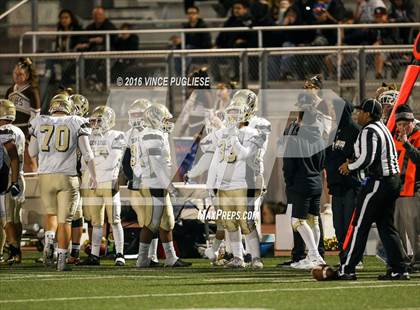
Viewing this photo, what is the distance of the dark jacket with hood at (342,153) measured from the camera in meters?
16.3

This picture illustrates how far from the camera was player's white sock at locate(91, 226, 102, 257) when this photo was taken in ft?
57.7

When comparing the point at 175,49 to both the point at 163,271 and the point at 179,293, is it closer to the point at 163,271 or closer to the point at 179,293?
the point at 163,271

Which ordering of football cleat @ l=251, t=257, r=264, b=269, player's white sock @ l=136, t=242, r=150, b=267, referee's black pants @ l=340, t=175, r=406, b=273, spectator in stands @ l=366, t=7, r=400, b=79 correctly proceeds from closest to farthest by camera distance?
referee's black pants @ l=340, t=175, r=406, b=273 < football cleat @ l=251, t=257, r=264, b=269 < player's white sock @ l=136, t=242, r=150, b=267 < spectator in stands @ l=366, t=7, r=400, b=79

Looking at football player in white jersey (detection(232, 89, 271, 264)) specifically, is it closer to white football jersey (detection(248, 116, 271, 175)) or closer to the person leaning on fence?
white football jersey (detection(248, 116, 271, 175))

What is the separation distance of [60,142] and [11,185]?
87 centimetres

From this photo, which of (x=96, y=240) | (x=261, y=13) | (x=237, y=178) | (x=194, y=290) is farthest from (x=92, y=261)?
(x=261, y=13)

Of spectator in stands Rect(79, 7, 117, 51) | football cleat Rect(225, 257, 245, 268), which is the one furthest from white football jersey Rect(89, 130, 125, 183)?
spectator in stands Rect(79, 7, 117, 51)

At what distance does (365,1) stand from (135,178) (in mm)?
7421

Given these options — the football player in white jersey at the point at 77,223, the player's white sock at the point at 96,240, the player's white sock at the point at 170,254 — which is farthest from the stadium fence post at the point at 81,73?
the player's white sock at the point at 170,254

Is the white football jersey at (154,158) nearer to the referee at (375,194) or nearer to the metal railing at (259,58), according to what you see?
the referee at (375,194)

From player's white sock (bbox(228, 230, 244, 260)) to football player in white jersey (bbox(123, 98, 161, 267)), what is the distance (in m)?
0.91

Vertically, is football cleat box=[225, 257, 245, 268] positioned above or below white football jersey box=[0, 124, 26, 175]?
below

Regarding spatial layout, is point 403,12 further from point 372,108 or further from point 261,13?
point 372,108

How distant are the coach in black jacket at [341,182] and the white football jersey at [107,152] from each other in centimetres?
262
